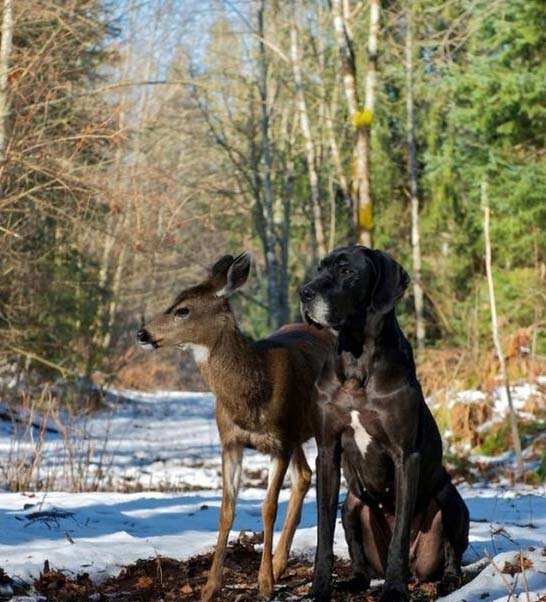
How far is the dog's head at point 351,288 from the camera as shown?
16.0 feet

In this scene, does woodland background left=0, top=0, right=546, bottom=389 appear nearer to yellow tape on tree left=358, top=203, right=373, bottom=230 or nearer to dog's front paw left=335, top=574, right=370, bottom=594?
yellow tape on tree left=358, top=203, right=373, bottom=230

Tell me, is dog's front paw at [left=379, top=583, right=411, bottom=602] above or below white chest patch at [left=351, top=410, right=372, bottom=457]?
below

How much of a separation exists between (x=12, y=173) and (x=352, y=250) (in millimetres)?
10313

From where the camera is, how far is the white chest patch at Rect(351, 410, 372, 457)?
494 centimetres

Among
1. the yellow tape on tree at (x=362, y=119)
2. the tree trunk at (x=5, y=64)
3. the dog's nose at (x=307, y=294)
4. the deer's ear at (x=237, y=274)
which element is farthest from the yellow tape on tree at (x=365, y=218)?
the dog's nose at (x=307, y=294)

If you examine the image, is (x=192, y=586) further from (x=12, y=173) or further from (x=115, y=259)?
(x=115, y=259)

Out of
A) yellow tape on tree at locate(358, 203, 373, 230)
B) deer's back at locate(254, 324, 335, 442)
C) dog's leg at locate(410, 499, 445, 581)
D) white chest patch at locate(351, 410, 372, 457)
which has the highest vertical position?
yellow tape on tree at locate(358, 203, 373, 230)

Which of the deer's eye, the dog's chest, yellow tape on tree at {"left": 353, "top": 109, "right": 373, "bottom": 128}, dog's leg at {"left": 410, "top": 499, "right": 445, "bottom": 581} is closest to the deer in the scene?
the deer's eye

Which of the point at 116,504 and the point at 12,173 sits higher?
the point at 12,173

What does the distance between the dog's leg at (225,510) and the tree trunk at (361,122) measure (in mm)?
11613

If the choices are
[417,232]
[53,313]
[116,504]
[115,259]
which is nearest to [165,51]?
[115,259]

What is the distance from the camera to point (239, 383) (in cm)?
609

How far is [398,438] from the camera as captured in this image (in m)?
4.93

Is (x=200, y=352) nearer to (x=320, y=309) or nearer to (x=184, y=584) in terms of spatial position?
(x=184, y=584)
